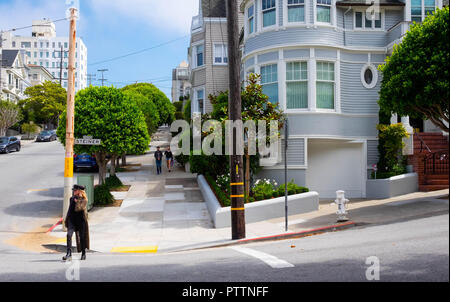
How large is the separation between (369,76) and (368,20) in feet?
8.31

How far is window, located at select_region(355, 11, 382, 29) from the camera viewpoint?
19.8m

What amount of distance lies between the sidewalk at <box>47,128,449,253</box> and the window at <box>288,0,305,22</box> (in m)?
7.94

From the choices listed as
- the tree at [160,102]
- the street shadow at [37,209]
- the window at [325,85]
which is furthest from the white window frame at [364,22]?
the tree at [160,102]

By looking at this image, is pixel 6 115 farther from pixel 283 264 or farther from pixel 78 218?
pixel 283 264

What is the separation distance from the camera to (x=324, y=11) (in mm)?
19109

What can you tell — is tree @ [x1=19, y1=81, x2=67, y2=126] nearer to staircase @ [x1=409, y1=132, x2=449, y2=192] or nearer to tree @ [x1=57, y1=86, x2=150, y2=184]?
tree @ [x1=57, y1=86, x2=150, y2=184]

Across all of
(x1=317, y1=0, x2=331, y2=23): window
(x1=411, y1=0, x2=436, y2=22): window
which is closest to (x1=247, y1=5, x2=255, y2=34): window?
(x1=317, y1=0, x2=331, y2=23): window

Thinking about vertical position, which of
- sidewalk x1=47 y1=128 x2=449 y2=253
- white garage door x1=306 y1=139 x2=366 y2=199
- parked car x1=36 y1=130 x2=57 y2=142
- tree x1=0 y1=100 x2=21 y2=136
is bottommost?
sidewalk x1=47 y1=128 x2=449 y2=253

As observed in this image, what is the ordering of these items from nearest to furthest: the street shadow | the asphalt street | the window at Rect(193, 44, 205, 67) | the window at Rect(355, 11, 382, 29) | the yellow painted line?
1. the asphalt street
2. the yellow painted line
3. the street shadow
4. the window at Rect(355, 11, 382, 29)
5. the window at Rect(193, 44, 205, 67)

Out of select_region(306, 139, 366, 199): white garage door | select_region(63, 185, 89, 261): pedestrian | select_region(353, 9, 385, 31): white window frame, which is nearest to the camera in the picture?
select_region(63, 185, 89, 261): pedestrian

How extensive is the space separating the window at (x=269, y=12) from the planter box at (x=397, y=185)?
27.1ft

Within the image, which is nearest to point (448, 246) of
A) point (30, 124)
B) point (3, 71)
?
point (30, 124)

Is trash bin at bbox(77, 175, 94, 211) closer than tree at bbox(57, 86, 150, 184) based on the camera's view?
Yes

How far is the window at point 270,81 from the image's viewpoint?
19.0 meters
